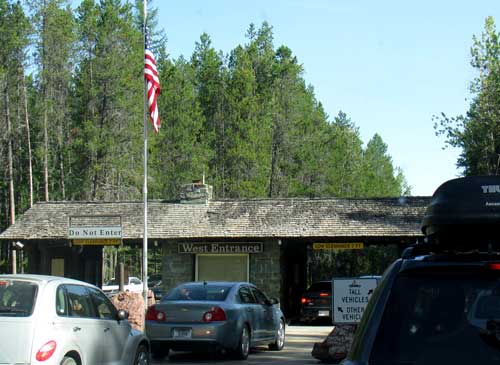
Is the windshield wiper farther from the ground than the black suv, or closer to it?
closer to it

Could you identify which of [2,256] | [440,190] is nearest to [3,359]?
[440,190]

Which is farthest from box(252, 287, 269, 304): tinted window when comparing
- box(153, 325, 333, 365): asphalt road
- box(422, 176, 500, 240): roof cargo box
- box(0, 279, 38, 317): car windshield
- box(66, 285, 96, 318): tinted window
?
box(422, 176, 500, 240): roof cargo box

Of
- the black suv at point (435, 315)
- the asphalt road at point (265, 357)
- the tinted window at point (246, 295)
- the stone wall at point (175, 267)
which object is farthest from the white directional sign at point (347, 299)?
the stone wall at point (175, 267)

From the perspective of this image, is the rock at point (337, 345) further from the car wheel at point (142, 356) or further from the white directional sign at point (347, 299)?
the car wheel at point (142, 356)

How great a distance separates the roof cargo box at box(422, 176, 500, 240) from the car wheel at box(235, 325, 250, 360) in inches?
361

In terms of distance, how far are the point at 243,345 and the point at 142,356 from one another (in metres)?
3.80

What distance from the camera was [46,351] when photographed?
9.05 meters

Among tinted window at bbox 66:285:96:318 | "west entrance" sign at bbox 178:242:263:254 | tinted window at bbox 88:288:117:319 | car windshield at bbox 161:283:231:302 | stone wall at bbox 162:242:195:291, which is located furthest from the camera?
stone wall at bbox 162:242:195:291

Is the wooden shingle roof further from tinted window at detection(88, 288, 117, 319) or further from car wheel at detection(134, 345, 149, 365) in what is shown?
tinted window at detection(88, 288, 117, 319)

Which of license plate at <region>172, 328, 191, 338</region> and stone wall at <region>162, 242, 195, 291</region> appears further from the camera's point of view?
stone wall at <region>162, 242, 195, 291</region>

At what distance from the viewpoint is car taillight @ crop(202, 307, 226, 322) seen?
1474cm

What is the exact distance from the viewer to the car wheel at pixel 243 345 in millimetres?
15125

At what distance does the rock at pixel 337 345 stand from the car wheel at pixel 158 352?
2841 mm

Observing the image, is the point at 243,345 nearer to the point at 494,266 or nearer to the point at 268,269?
the point at 494,266
